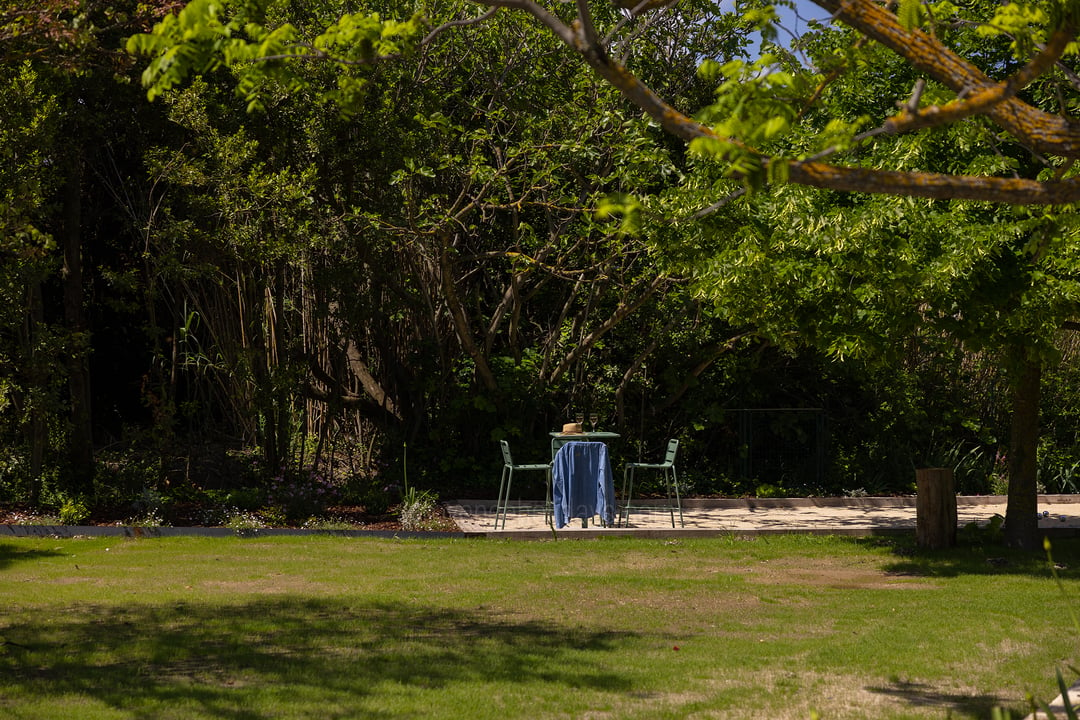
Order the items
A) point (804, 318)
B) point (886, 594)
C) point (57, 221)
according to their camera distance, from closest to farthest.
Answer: point (886, 594), point (804, 318), point (57, 221)

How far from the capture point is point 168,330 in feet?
48.2

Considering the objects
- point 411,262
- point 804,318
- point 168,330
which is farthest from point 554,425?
point 804,318

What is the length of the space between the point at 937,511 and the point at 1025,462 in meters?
0.86

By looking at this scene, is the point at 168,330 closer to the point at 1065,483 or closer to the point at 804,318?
the point at 804,318

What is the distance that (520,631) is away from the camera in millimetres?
6844

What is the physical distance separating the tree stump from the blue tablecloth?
115 inches

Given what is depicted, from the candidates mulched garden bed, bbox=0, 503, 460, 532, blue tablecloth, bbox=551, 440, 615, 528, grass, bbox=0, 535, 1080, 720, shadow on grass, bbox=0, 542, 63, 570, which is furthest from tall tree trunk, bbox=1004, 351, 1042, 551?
shadow on grass, bbox=0, 542, 63, 570

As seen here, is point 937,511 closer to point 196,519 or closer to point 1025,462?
point 1025,462

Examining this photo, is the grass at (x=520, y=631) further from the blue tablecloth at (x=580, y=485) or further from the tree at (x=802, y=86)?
the tree at (x=802, y=86)

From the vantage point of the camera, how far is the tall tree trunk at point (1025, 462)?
1030cm

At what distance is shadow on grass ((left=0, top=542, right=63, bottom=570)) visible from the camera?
9328mm

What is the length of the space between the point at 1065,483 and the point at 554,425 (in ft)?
22.8

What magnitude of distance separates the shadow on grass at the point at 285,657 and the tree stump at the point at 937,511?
15.6 ft

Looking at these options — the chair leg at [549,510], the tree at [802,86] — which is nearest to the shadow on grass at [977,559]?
the chair leg at [549,510]
